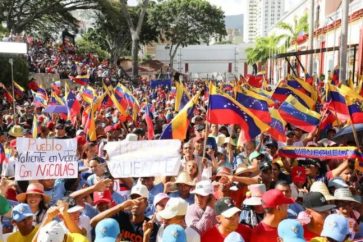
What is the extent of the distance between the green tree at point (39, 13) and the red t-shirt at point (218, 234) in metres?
38.1

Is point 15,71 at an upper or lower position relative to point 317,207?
upper

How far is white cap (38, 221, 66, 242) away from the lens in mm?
3891

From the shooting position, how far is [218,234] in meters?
4.43

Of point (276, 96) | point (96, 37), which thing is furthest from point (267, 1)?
point (276, 96)

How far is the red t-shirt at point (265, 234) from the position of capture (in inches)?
173

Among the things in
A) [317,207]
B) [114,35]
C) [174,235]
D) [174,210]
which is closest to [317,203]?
[317,207]

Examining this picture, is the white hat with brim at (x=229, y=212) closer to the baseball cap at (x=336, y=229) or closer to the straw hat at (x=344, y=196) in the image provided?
the baseball cap at (x=336, y=229)

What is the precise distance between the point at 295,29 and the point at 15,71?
2464cm

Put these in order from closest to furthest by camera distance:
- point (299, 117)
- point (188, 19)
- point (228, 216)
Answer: point (228, 216) < point (299, 117) < point (188, 19)

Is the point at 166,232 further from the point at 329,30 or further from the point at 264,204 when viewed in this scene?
the point at 329,30

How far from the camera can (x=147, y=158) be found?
19.2 ft

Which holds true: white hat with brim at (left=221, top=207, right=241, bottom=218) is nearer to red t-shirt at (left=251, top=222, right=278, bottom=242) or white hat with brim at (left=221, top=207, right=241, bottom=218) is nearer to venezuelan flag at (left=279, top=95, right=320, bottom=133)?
red t-shirt at (left=251, top=222, right=278, bottom=242)

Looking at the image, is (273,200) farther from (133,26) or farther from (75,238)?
(133,26)

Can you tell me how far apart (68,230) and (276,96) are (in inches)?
302
